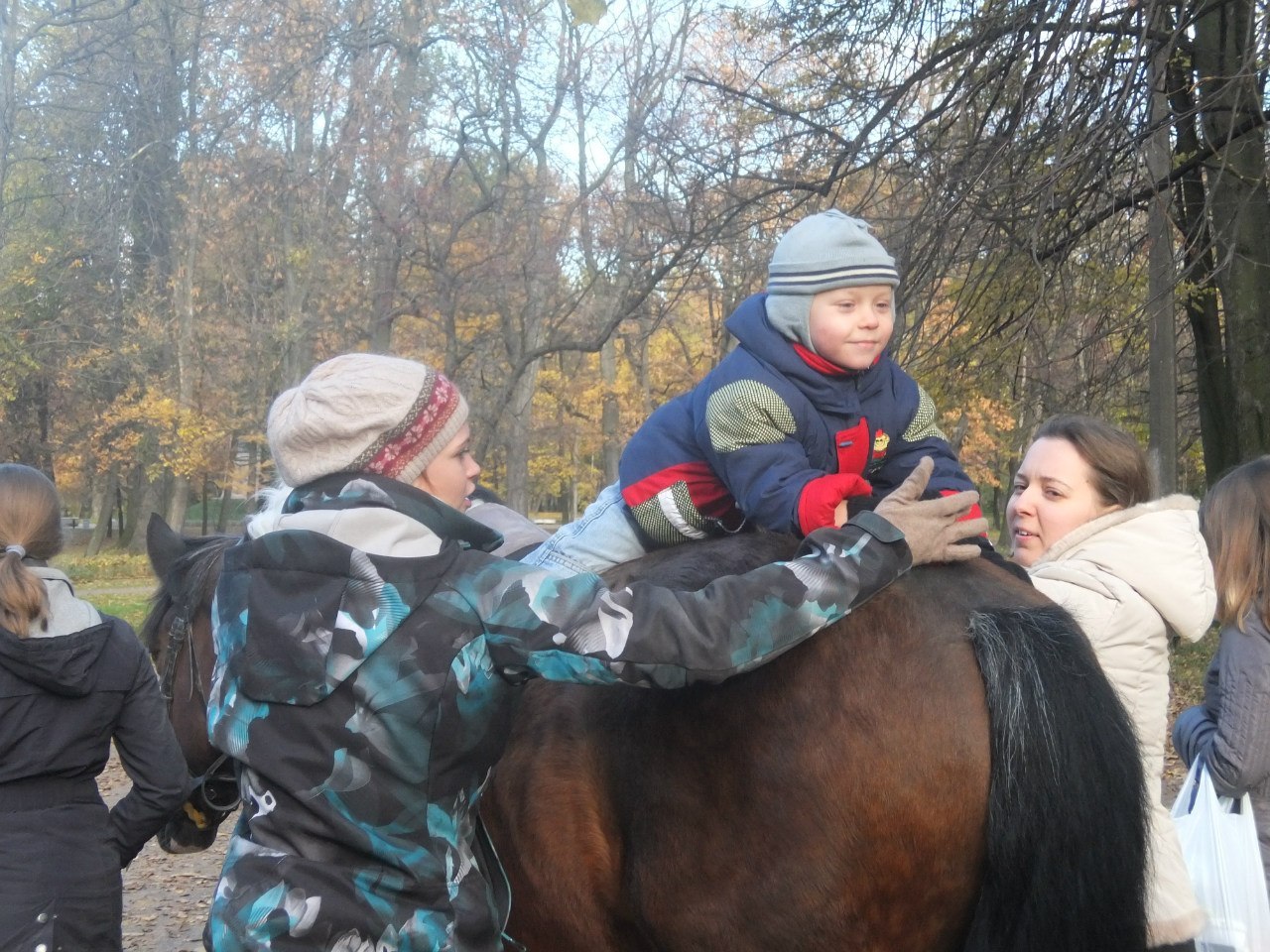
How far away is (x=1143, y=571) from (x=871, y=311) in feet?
2.77

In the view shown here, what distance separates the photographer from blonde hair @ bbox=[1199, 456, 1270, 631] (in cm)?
305

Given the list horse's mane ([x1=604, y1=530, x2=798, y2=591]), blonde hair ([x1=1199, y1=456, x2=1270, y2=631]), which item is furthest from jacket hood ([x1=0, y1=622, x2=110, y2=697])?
blonde hair ([x1=1199, y1=456, x2=1270, y2=631])

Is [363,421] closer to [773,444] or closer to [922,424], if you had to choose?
[773,444]

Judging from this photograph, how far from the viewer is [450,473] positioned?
6.81 feet

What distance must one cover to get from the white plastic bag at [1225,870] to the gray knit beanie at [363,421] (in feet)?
7.08

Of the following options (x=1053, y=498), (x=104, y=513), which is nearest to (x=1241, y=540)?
(x=1053, y=498)

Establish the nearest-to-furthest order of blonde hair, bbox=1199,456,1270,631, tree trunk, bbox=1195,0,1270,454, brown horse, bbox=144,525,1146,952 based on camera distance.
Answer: brown horse, bbox=144,525,1146,952
blonde hair, bbox=1199,456,1270,631
tree trunk, bbox=1195,0,1270,454

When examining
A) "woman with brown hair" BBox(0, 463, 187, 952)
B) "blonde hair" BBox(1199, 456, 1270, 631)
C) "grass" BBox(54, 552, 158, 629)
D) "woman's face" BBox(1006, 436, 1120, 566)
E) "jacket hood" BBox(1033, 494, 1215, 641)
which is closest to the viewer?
"jacket hood" BBox(1033, 494, 1215, 641)

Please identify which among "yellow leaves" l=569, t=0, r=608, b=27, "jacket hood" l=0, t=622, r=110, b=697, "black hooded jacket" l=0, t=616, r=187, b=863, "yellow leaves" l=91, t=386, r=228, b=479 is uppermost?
"yellow leaves" l=569, t=0, r=608, b=27

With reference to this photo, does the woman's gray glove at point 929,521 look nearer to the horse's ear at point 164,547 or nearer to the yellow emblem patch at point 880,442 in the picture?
the yellow emblem patch at point 880,442

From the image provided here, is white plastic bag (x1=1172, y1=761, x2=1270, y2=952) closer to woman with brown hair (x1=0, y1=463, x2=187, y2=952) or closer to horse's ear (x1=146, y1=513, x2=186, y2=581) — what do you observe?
woman with brown hair (x1=0, y1=463, x2=187, y2=952)

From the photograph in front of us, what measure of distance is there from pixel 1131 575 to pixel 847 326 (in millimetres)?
858

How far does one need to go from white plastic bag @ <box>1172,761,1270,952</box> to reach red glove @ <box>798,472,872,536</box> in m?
1.54

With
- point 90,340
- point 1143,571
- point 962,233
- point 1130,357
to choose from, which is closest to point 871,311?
point 1143,571
